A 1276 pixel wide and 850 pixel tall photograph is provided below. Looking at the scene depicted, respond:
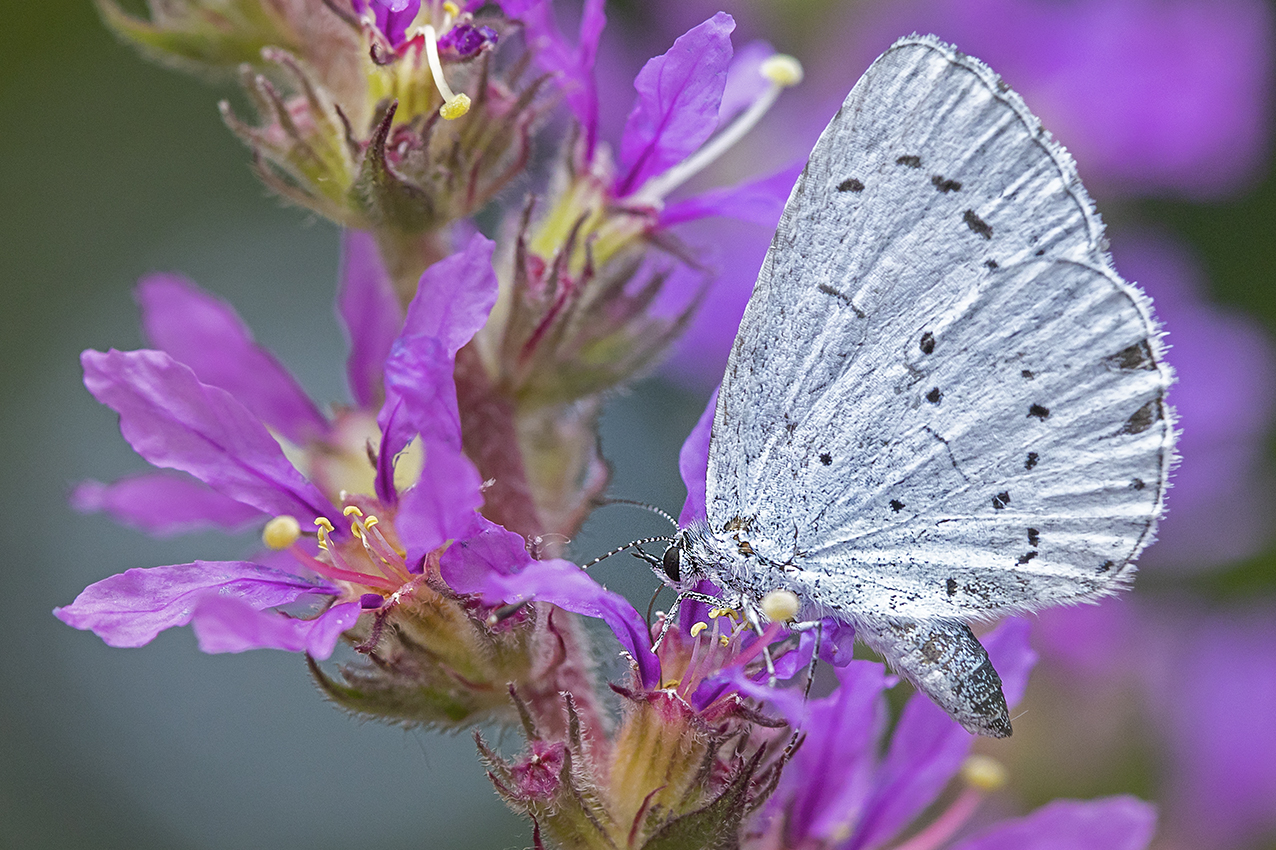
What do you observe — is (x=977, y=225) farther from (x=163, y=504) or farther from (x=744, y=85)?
(x=163, y=504)

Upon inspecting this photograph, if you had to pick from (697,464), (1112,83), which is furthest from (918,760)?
(1112,83)

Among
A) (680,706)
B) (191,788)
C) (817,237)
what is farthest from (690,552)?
(191,788)

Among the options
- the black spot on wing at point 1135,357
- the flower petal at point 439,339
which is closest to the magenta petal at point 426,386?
the flower petal at point 439,339

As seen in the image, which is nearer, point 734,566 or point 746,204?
point 734,566

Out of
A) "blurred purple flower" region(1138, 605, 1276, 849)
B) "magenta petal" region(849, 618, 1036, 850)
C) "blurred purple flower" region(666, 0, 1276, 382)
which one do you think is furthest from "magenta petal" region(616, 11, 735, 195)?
"blurred purple flower" region(1138, 605, 1276, 849)

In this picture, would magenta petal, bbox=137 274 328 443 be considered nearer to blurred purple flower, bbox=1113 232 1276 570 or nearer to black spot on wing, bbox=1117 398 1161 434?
black spot on wing, bbox=1117 398 1161 434

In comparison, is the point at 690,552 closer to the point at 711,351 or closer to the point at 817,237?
the point at 817,237

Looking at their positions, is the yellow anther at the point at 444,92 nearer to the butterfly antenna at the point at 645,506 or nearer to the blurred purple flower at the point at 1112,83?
the butterfly antenna at the point at 645,506
